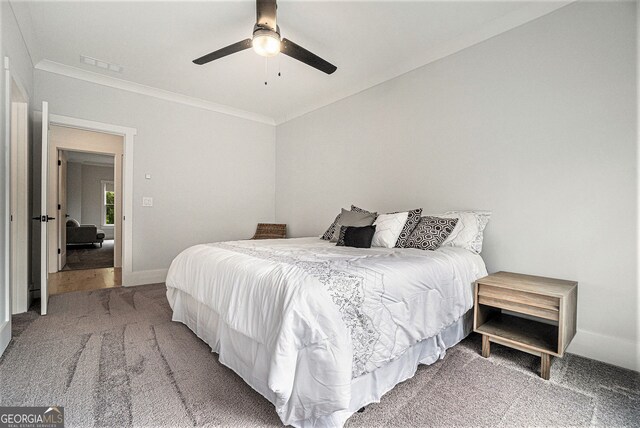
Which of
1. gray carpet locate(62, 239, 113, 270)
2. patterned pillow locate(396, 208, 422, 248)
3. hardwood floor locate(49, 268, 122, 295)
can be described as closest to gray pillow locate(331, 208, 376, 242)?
patterned pillow locate(396, 208, 422, 248)

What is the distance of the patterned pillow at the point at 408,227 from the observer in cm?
274

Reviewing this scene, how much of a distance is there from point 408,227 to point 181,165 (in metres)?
3.53

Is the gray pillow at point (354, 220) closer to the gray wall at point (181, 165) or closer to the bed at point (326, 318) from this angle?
the bed at point (326, 318)

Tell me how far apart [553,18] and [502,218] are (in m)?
1.67

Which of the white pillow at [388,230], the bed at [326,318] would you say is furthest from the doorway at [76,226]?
the white pillow at [388,230]

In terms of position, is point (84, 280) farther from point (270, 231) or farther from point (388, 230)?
point (388, 230)

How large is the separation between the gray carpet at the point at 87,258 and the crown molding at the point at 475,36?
5787 mm

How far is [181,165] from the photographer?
4473 mm

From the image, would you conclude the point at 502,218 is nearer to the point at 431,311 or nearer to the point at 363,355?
the point at 431,311

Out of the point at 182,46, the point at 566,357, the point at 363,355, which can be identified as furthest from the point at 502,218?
the point at 182,46

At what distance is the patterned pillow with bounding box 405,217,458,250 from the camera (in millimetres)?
2508

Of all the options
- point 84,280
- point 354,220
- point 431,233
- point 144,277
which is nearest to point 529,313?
point 431,233

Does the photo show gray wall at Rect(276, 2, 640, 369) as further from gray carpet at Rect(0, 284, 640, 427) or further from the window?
the window

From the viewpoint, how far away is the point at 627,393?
172cm
